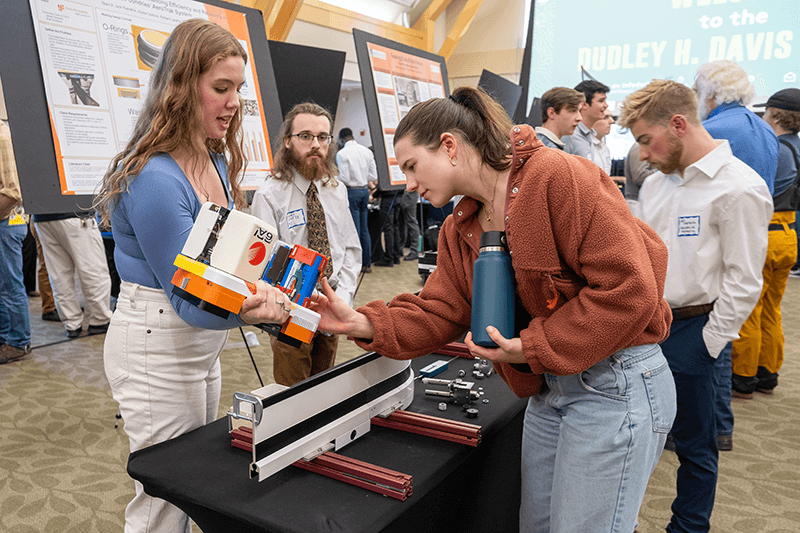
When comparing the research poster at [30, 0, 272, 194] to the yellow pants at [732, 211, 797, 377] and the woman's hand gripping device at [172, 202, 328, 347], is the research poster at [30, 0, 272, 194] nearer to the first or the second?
the woman's hand gripping device at [172, 202, 328, 347]

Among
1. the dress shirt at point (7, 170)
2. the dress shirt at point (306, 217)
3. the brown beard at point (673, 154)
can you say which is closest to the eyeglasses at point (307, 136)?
the dress shirt at point (306, 217)

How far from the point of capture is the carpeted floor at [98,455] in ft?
6.74

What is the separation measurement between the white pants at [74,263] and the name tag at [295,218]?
7.99 feet

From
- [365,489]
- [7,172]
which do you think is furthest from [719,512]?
[7,172]

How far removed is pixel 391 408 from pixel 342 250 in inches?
46.9

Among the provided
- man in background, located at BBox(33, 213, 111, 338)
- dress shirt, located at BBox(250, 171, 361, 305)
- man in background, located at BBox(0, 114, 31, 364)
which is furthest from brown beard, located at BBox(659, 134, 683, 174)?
man in background, located at BBox(0, 114, 31, 364)

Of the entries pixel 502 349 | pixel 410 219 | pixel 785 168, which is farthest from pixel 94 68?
pixel 410 219

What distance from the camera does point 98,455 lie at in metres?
2.50

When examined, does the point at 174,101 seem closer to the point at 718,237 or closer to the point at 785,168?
the point at 718,237

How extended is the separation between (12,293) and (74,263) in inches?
19.0

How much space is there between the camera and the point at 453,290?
1275mm

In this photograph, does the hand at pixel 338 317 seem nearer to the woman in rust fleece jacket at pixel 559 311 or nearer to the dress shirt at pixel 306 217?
the woman in rust fleece jacket at pixel 559 311

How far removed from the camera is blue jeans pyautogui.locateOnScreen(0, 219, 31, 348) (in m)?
3.73

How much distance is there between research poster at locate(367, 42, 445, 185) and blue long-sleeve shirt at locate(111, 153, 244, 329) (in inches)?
70.4
